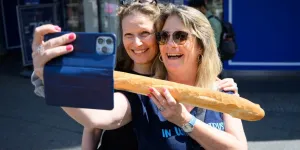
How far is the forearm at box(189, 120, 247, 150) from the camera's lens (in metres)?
1.87

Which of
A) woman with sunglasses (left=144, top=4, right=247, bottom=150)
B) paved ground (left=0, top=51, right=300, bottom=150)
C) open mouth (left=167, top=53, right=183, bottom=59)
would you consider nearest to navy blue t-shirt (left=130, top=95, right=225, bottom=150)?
woman with sunglasses (left=144, top=4, right=247, bottom=150)

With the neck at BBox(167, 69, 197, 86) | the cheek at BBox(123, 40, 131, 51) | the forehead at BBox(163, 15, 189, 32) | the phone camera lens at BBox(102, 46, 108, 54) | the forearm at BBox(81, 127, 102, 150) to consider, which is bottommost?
the forearm at BBox(81, 127, 102, 150)

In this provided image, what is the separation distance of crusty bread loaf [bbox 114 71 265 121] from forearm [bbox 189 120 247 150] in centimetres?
14

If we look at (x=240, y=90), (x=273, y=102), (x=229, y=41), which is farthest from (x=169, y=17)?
(x=240, y=90)

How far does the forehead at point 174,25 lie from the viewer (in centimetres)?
201

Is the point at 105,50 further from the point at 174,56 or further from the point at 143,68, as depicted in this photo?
the point at 143,68

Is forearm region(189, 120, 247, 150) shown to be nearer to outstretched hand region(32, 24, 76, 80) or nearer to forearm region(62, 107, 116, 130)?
forearm region(62, 107, 116, 130)

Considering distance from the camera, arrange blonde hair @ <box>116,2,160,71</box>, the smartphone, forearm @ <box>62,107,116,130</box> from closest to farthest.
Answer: the smartphone
forearm @ <box>62,107,116,130</box>
blonde hair @ <box>116,2,160,71</box>

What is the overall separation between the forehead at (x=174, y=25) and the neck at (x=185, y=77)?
0.75 feet

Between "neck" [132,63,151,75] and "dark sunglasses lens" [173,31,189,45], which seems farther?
"neck" [132,63,151,75]

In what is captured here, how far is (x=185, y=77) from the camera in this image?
215cm

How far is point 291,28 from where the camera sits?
8.27 meters

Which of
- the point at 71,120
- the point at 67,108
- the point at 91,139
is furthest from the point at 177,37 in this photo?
the point at 71,120

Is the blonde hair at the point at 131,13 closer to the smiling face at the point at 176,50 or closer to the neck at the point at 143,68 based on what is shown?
the neck at the point at 143,68
